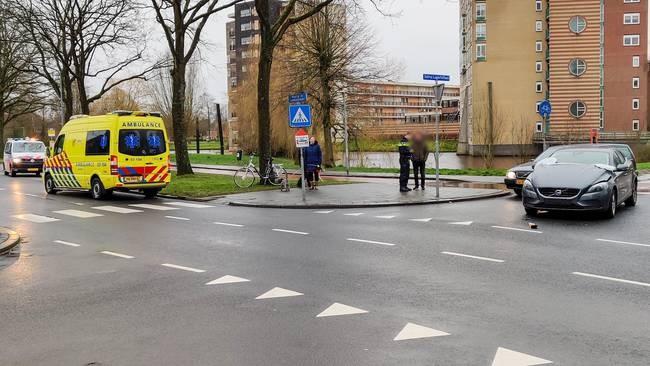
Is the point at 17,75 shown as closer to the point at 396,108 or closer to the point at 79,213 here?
the point at 79,213

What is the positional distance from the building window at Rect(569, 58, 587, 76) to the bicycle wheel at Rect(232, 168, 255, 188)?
59.3 metres

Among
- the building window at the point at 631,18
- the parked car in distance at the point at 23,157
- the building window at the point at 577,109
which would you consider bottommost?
the parked car in distance at the point at 23,157

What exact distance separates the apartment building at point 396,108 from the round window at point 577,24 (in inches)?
728

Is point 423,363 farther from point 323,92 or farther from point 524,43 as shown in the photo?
point 524,43

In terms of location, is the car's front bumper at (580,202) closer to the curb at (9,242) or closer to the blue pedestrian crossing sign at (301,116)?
the blue pedestrian crossing sign at (301,116)

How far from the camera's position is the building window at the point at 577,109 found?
71.1 metres

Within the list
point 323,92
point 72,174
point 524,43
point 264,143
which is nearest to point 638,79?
point 524,43

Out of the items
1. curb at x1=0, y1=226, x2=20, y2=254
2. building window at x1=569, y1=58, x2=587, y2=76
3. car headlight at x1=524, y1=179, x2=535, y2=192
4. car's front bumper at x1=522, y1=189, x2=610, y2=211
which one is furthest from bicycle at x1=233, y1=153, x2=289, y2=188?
building window at x1=569, y1=58, x2=587, y2=76

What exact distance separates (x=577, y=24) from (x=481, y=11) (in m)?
11.3

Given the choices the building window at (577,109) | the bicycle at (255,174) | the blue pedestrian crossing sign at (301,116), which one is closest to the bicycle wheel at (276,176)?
the bicycle at (255,174)

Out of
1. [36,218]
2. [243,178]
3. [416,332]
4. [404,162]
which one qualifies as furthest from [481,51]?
[416,332]

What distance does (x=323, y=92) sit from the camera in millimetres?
37531

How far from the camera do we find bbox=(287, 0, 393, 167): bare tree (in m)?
37.2

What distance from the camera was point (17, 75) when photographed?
164ft
